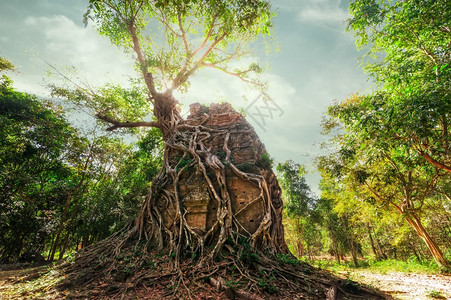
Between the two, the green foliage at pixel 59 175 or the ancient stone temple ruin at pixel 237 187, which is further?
the green foliage at pixel 59 175

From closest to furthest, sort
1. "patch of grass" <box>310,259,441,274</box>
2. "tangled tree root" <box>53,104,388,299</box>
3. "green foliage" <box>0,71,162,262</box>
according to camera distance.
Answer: "tangled tree root" <box>53,104,388,299</box> < "green foliage" <box>0,71,162,262</box> < "patch of grass" <box>310,259,441,274</box>

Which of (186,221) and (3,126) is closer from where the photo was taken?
(186,221)

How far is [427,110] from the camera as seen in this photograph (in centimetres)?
342

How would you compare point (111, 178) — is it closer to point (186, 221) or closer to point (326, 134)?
point (186, 221)

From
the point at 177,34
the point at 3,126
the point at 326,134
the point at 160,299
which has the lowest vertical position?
the point at 160,299

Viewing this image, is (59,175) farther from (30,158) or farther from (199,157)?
(199,157)

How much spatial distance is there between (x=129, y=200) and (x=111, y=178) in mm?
1669

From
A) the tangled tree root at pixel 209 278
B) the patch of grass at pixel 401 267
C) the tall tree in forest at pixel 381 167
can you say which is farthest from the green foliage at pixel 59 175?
the patch of grass at pixel 401 267

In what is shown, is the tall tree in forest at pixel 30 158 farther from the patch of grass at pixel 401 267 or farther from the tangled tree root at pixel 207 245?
the patch of grass at pixel 401 267

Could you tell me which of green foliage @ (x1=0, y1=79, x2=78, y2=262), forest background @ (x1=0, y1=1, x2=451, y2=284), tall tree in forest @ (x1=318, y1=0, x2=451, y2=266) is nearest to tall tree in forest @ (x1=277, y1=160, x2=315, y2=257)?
forest background @ (x1=0, y1=1, x2=451, y2=284)

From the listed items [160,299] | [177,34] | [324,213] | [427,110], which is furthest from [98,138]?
[324,213]

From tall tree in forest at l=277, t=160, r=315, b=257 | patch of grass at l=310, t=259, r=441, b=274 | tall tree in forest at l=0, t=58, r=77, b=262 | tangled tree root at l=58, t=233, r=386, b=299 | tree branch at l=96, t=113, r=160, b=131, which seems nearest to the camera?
tangled tree root at l=58, t=233, r=386, b=299

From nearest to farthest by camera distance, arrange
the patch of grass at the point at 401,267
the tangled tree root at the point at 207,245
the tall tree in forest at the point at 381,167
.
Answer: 1. the tangled tree root at the point at 207,245
2. the tall tree in forest at the point at 381,167
3. the patch of grass at the point at 401,267

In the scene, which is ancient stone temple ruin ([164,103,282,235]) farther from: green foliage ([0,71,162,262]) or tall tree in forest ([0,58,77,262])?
tall tree in forest ([0,58,77,262])
